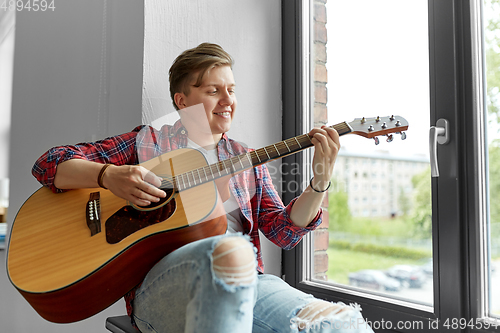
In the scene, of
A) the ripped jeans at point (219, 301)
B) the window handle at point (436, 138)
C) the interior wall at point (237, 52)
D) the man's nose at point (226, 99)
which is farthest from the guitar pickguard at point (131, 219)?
the window handle at point (436, 138)

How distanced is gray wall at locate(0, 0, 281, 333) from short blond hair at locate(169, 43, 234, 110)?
21 cm

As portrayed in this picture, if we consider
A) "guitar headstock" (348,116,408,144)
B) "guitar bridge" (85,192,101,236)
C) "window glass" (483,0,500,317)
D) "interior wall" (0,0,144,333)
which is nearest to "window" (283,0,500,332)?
"window glass" (483,0,500,317)

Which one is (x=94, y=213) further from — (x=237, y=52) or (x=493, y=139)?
(x=493, y=139)

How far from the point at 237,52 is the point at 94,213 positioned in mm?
935

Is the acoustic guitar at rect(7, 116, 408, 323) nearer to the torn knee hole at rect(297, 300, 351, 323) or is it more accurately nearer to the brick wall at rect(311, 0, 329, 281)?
the torn knee hole at rect(297, 300, 351, 323)

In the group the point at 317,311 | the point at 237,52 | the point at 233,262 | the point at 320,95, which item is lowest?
the point at 317,311

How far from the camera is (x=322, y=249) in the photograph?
1.58 meters

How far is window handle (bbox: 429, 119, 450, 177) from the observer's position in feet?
3.62

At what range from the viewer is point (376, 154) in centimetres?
136

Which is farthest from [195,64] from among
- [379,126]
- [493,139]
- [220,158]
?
[493,139]

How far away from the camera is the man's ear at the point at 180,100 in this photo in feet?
4.27

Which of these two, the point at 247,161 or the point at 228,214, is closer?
the point at 247,161

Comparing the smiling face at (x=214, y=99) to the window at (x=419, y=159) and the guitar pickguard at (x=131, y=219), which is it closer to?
the guitar pickguard at (x=131, y=219)

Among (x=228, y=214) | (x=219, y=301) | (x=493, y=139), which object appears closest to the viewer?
(x=219, y=301)
